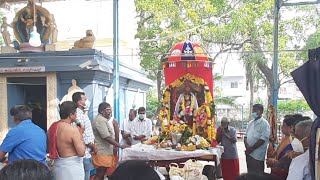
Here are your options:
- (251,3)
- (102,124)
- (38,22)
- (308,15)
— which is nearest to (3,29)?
(38,22)

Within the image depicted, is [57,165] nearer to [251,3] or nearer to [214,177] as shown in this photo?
[214,177]

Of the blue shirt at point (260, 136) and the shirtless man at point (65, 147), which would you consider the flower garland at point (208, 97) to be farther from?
the shirtless man at point (65, 147)

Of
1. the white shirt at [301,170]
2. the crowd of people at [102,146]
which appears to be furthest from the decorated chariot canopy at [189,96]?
the white shirt at [301,170]

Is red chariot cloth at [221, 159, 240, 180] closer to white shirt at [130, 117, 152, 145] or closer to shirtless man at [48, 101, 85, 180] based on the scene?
white shirt at [130, 117, 152, 145]

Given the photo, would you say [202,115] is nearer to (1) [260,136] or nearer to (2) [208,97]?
(2) [208,97]

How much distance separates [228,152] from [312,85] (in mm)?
4515

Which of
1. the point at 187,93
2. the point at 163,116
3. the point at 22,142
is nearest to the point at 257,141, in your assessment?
the point at 163,116

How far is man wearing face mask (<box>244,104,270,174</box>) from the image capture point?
6164 millimetres

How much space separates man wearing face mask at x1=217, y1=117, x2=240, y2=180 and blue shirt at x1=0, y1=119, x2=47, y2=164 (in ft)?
12.6

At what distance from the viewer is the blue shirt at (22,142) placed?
160 inches

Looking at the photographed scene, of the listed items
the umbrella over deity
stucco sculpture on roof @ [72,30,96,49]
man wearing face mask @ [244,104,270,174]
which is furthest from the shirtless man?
stucco sculpture on roof @ [72,30,96,49]

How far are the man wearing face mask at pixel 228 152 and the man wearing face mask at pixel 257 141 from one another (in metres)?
0.70

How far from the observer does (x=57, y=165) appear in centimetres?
434

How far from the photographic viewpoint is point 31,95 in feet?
34.1
